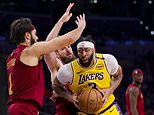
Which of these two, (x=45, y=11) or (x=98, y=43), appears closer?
(x=98, y=43)

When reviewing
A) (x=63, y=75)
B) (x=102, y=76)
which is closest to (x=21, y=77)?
(x=63, y=75)

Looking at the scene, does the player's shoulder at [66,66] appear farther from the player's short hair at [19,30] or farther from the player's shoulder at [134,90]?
the player's shoulder at [134,90]

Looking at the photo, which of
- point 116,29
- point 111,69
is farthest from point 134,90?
point 116,29

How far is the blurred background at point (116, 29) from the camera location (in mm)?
13258

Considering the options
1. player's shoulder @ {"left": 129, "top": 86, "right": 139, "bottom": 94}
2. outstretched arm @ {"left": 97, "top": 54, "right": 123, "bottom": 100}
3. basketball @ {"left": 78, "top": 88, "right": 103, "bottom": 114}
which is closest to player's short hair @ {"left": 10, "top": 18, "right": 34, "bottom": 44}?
basketball @ {"left": 78, "top": 88, "right": 103, "bottom": 114}

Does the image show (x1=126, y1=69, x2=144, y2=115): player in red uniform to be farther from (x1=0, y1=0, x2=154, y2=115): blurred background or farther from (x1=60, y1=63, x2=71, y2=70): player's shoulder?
(x1=0, y1=0, x2=154, y2=115): blurred background

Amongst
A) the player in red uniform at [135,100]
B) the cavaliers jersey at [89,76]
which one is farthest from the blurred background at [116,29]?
the cavaliers jersey at [89,76]

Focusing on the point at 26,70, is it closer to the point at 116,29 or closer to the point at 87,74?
the point at 87,74

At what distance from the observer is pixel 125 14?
16672mm

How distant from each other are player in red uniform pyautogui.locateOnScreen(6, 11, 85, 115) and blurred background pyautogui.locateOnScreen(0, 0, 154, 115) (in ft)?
24.5

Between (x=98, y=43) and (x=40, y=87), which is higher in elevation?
(x=40, y=87)

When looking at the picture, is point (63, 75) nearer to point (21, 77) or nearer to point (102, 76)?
point (102, 76)

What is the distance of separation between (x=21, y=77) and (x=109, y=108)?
119 centimetres

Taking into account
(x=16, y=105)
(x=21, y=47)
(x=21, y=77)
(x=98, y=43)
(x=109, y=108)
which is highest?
(x=21, y=47)
